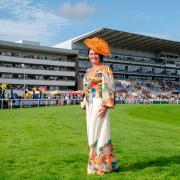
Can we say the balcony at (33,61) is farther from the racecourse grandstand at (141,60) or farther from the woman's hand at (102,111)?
the woman's hand at (102,111)

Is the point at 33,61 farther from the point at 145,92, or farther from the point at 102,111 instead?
the point at 102,111

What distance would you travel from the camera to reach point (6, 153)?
9.88 metres

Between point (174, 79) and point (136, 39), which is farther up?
point (136, 39)

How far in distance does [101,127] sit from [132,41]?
314ft

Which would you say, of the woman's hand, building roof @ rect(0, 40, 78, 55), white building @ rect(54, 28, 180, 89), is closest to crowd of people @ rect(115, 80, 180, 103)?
white building @ rect(54, 28, 180, 89)

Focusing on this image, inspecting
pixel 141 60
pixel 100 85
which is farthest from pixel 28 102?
pixel 141 60

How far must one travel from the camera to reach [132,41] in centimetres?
10181

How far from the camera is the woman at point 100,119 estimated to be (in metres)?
7.45

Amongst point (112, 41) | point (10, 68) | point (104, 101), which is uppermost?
point (112, 41)

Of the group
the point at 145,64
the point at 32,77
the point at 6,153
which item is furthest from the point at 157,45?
the point at 6,153

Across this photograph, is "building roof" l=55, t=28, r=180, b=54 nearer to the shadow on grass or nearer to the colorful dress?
the shadow on grass

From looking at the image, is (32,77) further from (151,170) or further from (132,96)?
(151,170)

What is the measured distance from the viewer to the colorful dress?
7.45m

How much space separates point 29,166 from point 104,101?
2.07 meters
